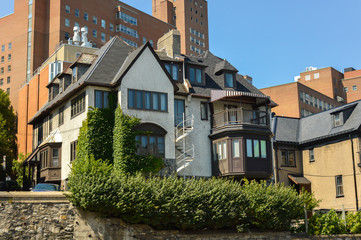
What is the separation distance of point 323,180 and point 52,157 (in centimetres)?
2455

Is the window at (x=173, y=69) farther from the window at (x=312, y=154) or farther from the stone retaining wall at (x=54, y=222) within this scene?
the window at (x=312, y=154)

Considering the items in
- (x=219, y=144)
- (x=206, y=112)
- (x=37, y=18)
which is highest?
(x=37, y=18)

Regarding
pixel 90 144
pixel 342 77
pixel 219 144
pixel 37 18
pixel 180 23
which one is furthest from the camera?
pixel 180 23

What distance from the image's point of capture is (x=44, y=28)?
3583 inches

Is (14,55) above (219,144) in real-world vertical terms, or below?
above

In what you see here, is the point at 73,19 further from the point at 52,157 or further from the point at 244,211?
the point at 244,211

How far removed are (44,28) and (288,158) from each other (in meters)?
58.3

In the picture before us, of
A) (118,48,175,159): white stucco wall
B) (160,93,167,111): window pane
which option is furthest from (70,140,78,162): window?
(160,93,167,111): window pane

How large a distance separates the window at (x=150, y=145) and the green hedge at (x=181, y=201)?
376 centimetres

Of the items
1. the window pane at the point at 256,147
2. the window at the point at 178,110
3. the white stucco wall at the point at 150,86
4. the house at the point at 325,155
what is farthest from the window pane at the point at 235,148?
the house at the point at 325,155

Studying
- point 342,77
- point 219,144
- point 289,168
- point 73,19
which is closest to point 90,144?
point 219,144

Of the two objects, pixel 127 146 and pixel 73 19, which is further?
pixel 73 19

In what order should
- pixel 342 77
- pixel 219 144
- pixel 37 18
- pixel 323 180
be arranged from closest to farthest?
pixel 219 144 → pixel 323 180 → pixel 37 18 → pixel 342 77

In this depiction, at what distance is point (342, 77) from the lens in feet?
340
